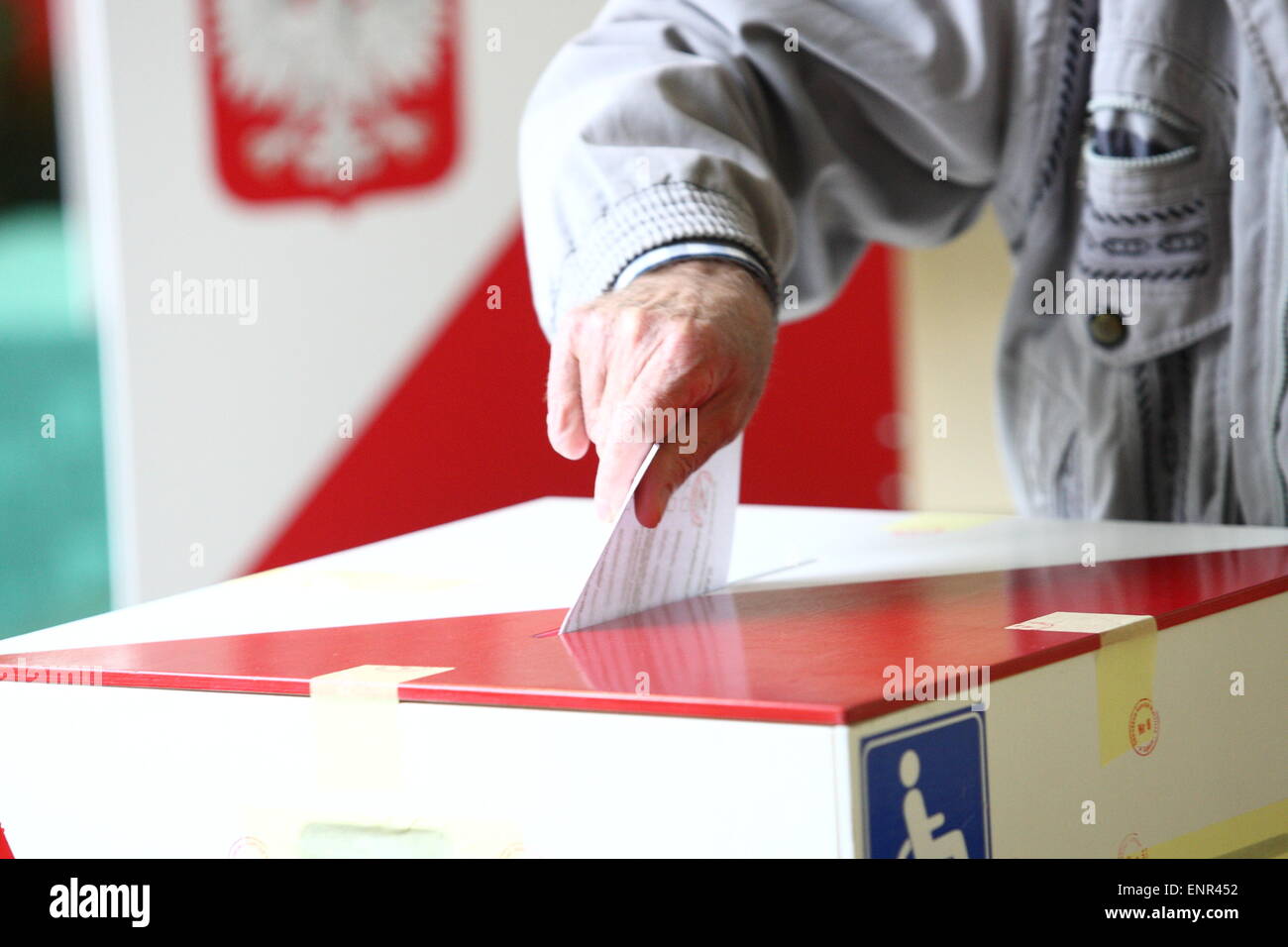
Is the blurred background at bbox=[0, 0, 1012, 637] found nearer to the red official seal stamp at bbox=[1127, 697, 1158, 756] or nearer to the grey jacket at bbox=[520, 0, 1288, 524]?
the grey jacket at bbox=[520, 0, 1288, 524]

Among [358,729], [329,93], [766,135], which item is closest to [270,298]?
[329,93]

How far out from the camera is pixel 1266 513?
114 cm

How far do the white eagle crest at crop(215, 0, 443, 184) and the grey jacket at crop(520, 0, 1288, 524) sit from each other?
104 centimetres

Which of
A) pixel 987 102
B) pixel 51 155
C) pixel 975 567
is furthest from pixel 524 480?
pixel 975 567

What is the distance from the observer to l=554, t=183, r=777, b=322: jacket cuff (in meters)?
0.90

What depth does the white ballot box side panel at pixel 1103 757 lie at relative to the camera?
549mm

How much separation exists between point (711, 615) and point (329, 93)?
1.65 metres

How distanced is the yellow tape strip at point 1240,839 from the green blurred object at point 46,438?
6.04 ft

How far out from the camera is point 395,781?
62cm

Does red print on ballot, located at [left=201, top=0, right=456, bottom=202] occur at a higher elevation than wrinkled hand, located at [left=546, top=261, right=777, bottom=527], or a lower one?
higher

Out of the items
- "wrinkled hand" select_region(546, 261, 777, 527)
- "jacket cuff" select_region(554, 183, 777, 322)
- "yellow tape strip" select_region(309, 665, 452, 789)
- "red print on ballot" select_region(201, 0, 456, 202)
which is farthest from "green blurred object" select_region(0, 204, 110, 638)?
"yellow tape strip" select_region(309, 665, 452, 789)

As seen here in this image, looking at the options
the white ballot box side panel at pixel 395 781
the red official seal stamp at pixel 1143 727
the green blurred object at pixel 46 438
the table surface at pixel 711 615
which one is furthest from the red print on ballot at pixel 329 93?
the red official seal stamp at pixel 1143 727
